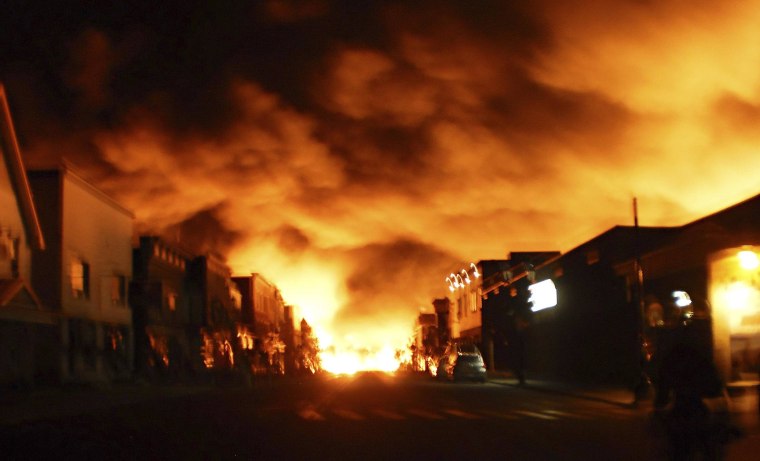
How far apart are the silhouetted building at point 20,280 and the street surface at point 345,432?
7.75 meters

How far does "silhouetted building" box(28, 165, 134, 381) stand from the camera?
4003 cm

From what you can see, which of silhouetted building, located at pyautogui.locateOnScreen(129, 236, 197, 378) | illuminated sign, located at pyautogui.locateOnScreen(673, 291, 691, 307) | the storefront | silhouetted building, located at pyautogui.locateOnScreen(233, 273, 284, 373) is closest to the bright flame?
silhouetted building, located at pyautogui.locateOnScreen(233, 273, 284, 373)

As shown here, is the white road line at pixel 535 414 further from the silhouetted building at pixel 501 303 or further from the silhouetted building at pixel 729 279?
the silhouetted building at pixel 501 303

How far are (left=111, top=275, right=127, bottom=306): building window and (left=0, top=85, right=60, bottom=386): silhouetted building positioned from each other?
7.72 metres

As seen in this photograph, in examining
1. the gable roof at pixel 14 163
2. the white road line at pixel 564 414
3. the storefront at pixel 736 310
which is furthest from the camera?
the gable roof at pixel 14 163

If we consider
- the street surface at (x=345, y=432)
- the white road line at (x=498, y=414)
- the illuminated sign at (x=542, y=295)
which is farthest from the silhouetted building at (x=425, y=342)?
the white road line at (x=498, y=414)

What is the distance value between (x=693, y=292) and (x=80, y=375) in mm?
25872

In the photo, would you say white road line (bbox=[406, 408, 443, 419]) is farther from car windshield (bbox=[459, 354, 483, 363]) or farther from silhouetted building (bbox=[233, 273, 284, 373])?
silhouetted building (bbox=[233, 273, 284, 373])

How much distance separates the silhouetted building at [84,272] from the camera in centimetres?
4003

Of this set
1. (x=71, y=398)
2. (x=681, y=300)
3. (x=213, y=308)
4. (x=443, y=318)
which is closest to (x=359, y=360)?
(x=443, y=318)

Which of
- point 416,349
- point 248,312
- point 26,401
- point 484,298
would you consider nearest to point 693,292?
point 26,401

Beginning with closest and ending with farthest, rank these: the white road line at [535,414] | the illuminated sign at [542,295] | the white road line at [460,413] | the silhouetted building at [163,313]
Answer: the white road line at [535,414]
the white road line at [460,413]
the silhouetted building at [163,313]
the illuminated sign at [542,295]

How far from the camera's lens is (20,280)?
111 ft

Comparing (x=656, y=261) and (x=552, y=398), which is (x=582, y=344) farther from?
(x=552, y=398)
